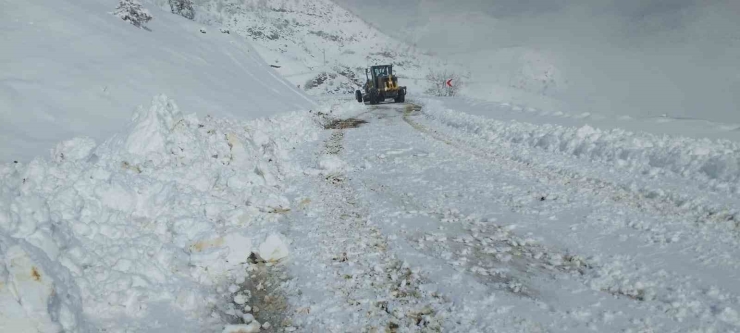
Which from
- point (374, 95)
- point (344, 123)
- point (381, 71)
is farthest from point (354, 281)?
point (381, 71)

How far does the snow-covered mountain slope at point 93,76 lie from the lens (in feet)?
31.5

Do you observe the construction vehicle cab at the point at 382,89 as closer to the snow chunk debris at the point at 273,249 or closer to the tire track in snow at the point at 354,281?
the tire track in snow at the point at 354,281

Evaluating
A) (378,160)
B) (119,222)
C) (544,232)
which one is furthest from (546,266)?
(378,160)

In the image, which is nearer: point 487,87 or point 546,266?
point 546,266

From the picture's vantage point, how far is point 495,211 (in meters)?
6.68

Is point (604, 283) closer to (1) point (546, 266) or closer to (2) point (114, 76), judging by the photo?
(1) point (546, 266)

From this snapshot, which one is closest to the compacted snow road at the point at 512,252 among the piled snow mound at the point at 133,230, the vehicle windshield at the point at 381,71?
the piled snow mound at the point at 133,230

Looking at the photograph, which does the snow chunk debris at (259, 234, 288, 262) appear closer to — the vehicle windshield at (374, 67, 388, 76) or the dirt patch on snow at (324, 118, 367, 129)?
the dirt patch on snow at (324, 118, 367, 129)

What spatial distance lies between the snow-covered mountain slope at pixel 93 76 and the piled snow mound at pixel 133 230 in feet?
8.06

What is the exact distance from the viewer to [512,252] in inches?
206

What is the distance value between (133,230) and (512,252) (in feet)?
15.6

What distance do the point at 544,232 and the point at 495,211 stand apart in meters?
1.01

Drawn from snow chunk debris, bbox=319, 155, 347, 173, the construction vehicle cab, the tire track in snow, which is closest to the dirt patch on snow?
snow chunk debris, bbox=319, 155, 347, 173

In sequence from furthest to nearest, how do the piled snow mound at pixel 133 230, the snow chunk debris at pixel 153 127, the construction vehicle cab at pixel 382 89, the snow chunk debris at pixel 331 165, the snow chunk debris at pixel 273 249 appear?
the construction vehicle cab at pixel 382 89, the snow chunk debris at pixel 331 165, the snow chunk debris at pixel 153 127, the snow chunk debris at pixel 273 249, the piled snow mound at pixel 133 230
